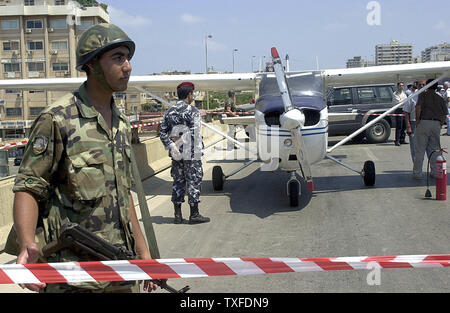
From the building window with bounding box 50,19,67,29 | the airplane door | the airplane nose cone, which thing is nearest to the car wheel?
the airplane door

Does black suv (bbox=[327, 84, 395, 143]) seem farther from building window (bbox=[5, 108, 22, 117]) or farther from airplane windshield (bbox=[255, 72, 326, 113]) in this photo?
building window (bbox=[5, 108, 22, 117])

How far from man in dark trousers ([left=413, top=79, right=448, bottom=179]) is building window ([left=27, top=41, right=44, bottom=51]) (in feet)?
202

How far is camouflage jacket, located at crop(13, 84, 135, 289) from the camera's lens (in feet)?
7.43

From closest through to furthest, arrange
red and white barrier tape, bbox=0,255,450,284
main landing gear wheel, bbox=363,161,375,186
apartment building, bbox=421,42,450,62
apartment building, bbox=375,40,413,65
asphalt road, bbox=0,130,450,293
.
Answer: red and white barrier tape, bbox=0,255,450,284 < asphalt road, bbox=0,130,450,293 < main landing gear wheel, bbox=363,161,375,186 < apartment building, bbox=421,42,450,62 < apartment building, bbox=375,40,413,65

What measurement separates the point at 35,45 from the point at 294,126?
64.1m

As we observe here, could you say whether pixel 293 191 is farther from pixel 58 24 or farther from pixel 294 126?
pixel 58 24

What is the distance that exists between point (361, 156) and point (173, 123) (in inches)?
341

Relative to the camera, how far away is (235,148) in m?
18.5

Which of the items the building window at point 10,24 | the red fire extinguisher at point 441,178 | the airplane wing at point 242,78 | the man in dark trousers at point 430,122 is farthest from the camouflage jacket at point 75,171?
the building window at point 10,24

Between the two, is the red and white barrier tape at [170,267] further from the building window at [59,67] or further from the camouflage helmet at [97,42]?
the building window at [59,67]

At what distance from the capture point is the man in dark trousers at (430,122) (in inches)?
392

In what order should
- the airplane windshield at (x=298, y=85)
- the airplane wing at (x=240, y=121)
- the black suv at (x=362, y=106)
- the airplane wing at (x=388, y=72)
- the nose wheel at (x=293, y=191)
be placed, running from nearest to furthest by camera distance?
the nose wheel at (x=293, y=191) → the airplane windshield at (x=298, y=85) → the airplane wing at (x=388, y=72) → the airplane wing at (x=240, y=121) → the black suv at (x=362, y=106)

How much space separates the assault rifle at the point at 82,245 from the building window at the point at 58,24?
66.3 meters
